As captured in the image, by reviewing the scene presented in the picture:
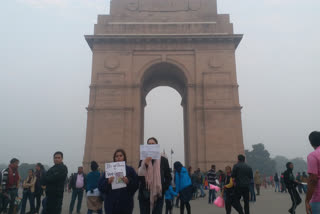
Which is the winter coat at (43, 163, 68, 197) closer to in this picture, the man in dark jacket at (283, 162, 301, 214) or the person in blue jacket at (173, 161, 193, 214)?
the person in blue jacket at (173, 161, 193, 214)

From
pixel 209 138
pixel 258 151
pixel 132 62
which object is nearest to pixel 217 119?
pixel 209 138

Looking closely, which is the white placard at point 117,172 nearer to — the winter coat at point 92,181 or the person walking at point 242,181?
the winter coat at point 92,181

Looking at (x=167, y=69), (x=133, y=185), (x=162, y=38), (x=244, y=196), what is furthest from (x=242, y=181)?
(x=167, y=69)

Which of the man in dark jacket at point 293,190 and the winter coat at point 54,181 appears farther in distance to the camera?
the man in dark jacket at point 293,190

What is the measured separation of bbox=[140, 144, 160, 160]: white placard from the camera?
5.09 metres

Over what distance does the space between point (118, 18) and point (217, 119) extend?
39.6ft

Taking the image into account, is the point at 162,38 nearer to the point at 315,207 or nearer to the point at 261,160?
the point at 315,207

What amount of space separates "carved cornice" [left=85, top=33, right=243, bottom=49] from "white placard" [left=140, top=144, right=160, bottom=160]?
61.7 feet

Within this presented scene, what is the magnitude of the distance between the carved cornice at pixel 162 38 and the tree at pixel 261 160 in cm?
6910

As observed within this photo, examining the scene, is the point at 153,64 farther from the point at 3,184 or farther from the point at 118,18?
the point at 3,184

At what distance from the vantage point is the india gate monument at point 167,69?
21141 mm

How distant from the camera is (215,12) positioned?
960 inches

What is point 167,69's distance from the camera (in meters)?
24.9

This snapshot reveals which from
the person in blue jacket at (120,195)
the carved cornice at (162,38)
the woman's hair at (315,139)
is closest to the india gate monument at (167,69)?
the carved cornice at (162,38)
